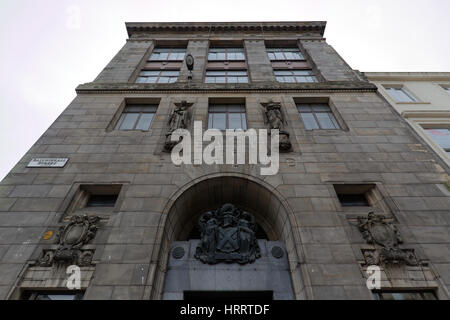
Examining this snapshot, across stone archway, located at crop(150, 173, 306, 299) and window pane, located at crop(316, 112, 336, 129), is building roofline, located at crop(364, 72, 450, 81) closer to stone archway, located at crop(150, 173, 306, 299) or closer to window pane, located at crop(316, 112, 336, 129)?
window pane, located at crop(316, 112, 336, 129)

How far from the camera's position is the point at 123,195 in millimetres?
8508

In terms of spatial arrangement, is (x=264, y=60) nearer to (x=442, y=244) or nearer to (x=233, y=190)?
(x=233, y=190)

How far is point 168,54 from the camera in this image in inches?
774

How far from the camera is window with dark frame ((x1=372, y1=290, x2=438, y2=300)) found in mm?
6391

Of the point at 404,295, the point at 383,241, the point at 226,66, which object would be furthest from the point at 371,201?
the point at 226,66

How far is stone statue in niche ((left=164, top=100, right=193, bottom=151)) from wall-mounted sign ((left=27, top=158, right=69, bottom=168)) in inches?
178

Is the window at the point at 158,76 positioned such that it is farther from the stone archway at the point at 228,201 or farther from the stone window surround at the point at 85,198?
the stone archway at the point at 228,201

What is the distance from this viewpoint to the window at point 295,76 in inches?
638

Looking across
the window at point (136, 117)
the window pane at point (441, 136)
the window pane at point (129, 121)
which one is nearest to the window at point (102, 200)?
the window at point (136, 117)

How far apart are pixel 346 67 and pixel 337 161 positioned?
412 inches

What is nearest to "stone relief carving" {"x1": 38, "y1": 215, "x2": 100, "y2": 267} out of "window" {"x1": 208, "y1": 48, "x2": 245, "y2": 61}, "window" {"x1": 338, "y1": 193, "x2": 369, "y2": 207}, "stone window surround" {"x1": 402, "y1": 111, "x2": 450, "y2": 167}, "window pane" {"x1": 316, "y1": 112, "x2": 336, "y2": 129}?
"window" {"x1": 338, "y1": 193, "x2": 369, "y2": 207}

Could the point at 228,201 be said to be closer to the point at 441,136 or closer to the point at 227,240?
the point at 227,240

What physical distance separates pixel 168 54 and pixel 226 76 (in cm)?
690
